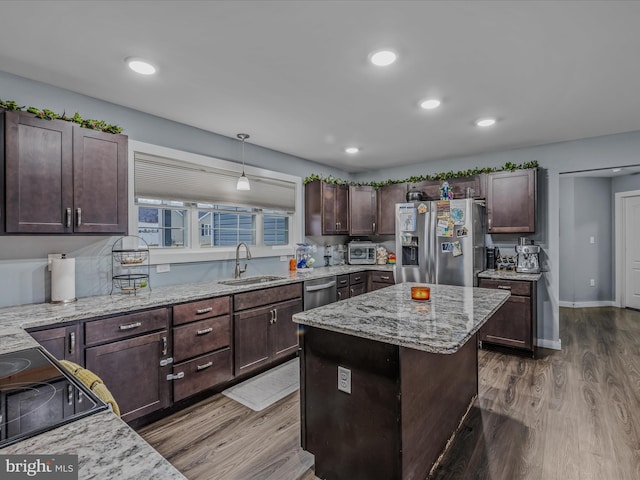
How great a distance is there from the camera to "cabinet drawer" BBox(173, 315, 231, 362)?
8.47 feet

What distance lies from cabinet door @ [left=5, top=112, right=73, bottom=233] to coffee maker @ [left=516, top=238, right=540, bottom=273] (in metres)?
4.48

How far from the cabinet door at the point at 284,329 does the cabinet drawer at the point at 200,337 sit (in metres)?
0.60

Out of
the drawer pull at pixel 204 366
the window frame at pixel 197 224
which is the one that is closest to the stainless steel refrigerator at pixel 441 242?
the window frame at pixel 197 224

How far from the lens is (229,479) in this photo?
1905 mm

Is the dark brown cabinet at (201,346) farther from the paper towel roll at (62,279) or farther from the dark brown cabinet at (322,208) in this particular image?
the dark brown cabinet at (322,208)

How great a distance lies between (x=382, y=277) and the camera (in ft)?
15.7

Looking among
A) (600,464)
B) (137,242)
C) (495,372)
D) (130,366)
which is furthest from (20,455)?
(495,372)

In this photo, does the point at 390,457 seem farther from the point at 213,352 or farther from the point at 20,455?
the point at 213,352

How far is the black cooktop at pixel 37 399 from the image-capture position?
815 millimetres

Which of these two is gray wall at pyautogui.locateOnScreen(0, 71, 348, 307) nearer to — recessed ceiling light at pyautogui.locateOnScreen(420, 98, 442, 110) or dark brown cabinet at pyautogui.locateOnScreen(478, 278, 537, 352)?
recessed ceiling light at pyautogui.locateOnScreen(420, 98, 442, 110)

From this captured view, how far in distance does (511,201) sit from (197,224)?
12.1ft

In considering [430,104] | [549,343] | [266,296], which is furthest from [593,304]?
[266,296]

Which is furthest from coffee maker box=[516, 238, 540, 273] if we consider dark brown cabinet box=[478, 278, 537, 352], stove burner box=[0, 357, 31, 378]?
stove burner box=[0, 357, 31, 378]

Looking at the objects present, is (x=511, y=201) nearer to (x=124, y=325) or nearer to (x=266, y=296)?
(x=266, y=296)
